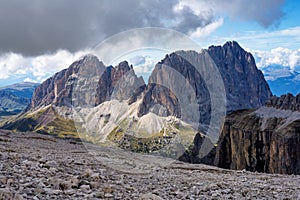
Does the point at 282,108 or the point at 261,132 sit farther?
the point at 282,108

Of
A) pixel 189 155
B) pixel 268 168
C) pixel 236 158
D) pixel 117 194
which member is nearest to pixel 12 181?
pixel 117 194

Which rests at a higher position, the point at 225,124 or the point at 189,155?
the point at 225,124

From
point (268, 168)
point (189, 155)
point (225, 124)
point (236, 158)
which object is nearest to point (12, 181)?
point (268, 168)

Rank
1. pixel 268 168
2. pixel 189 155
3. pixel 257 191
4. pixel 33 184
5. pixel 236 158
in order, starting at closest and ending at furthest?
pixel 33 184, pixel 257 191, pixel 268 168, pixel 236 158, pixel 189 155

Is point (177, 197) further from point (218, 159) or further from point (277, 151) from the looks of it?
point (218, 159)

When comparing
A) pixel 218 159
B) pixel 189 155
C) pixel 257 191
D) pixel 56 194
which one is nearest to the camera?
pixel 56 194

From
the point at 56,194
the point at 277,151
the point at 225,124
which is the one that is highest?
the point at 225,124
